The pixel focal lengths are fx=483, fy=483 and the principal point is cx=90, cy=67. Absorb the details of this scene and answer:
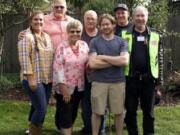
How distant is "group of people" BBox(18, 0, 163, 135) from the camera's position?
647 cm

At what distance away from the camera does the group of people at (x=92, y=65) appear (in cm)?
647

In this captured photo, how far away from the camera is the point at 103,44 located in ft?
21.5

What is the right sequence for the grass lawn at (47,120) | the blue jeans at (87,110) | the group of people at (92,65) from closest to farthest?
the group of people at (92,65)
the blue jeans at (87,110)
the grass lawn at (47,120)

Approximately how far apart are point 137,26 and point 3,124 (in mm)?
2965

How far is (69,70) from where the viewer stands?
6500mm

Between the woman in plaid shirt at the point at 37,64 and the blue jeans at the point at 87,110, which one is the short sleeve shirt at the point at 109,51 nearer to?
the blue jeans at the point at 87,110

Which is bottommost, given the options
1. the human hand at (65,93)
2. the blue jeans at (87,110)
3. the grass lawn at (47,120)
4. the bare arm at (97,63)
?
the grass lawn at (47,120)

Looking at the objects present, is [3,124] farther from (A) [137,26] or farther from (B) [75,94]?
(A) [137,26]

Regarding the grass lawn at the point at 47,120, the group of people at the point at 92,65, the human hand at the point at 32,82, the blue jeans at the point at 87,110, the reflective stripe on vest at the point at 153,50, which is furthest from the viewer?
the grass lawn at the point at 47,120

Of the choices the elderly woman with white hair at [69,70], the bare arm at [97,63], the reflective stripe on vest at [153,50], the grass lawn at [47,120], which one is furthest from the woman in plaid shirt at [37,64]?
the grass lawn at [47,120]

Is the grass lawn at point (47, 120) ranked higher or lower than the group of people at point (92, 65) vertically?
lower

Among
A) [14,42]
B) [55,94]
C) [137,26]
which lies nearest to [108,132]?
[55,94]

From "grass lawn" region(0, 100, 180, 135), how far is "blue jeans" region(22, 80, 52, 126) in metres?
1.04

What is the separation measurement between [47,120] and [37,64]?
2.16m
